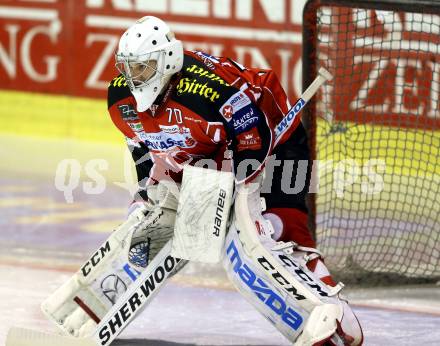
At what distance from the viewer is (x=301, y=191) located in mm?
5090

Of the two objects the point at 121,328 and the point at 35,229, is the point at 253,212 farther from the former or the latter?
the point at 35,229

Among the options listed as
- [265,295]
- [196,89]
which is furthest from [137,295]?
[196,89]

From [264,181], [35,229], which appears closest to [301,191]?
[264,181]

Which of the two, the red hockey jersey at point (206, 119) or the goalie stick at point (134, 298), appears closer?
the red hockey jersey at point (206, 119)

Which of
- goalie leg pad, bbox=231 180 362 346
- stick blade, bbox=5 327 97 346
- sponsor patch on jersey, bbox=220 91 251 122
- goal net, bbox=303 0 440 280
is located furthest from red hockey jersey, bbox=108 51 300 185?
goal net, bbox=303 0 440 280

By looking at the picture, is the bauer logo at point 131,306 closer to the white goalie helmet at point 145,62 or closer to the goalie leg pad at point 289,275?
the goalie leg pad at point 289,275

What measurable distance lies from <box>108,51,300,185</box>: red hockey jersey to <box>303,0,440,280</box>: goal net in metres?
1.00

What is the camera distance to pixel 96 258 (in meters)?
4.99

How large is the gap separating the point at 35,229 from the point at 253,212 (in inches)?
90.5

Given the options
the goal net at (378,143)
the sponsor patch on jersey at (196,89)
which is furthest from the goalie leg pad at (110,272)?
the goal net at (378,143)

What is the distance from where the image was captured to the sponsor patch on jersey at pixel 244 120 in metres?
4.71

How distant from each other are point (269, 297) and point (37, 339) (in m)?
0.81

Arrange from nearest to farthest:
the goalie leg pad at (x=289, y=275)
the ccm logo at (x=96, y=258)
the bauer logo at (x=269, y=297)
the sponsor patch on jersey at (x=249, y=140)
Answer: the goalie leg pad at (x=289, y=275)
the bauer logo at (x=269, y=297)
the sponsor patch on jersey at (x=249, y=140)
the ccm logo at (x=96, y=258)

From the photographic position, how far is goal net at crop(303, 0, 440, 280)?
599cm
